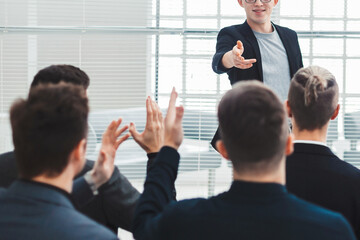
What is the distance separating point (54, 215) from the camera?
104 centimetres

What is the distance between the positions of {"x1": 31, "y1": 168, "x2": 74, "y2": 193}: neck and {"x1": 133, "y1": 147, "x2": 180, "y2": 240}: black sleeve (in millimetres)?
193

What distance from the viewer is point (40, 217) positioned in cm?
104

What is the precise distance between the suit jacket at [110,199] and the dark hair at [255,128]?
49cm

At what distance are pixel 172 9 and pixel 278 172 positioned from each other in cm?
271

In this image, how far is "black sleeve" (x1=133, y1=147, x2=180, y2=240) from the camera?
47.4 inches

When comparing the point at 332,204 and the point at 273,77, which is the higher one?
the point at 273,77

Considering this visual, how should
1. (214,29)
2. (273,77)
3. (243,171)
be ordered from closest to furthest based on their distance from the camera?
(243,171)
(273,77)
(214,29)

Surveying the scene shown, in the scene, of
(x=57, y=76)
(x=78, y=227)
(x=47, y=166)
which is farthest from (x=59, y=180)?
(x=57, y=76)

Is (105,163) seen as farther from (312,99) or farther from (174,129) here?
(312,99)

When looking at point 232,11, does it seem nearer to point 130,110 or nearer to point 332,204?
point 130,110

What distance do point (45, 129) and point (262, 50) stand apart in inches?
70.7

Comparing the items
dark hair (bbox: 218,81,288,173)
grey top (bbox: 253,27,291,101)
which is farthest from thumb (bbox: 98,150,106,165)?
grey top (bbox: 253,27,291,101)

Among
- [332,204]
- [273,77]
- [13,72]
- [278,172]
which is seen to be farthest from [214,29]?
[278,172]

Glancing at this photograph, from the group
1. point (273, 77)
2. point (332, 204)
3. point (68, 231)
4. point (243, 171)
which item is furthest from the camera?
point (273, 77)
